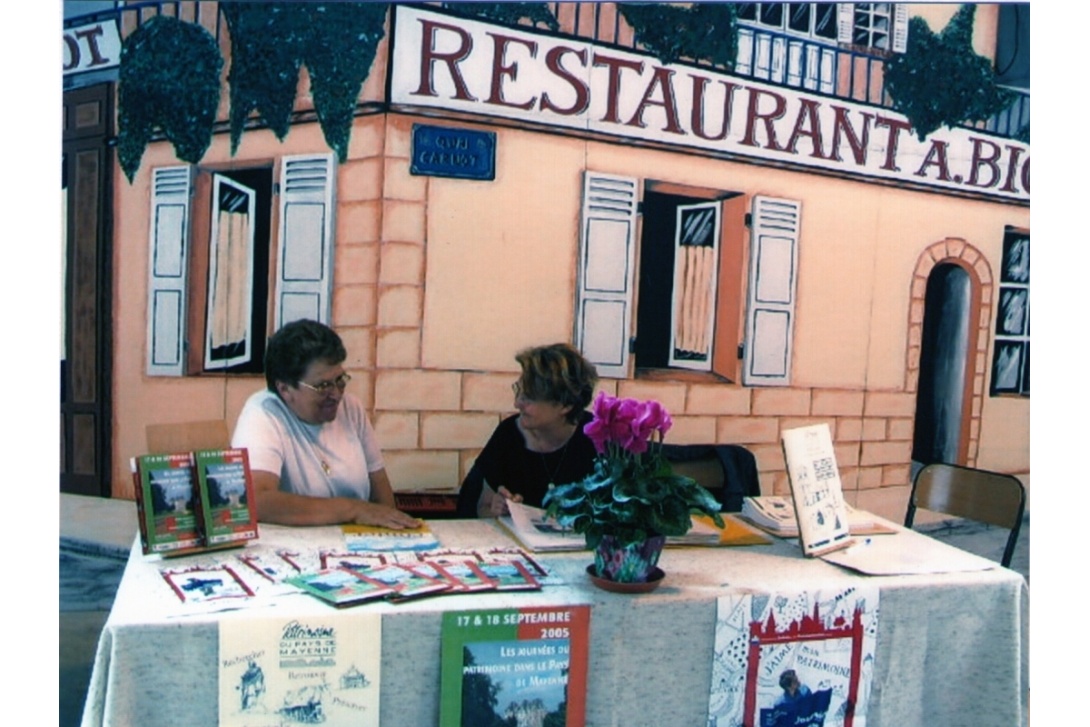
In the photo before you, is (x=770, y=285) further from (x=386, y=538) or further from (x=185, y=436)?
(x=185, y=436)

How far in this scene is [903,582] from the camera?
7.30ft

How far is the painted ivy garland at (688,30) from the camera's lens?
3.43 m

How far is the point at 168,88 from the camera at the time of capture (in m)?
3.18

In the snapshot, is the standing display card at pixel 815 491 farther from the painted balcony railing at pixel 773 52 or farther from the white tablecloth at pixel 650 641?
the painted balcony railing at pixel 773 52

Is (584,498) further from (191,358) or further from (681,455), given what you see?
(191,358)

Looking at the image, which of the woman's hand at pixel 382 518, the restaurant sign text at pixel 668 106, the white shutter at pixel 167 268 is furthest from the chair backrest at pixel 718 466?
the white shutter at pixel 167 268

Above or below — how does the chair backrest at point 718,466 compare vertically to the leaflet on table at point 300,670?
above

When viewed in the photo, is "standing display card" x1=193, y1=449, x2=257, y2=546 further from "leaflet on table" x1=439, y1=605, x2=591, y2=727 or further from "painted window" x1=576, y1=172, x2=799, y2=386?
"painted window" x1=576, y1=172, x2=799, y2=386

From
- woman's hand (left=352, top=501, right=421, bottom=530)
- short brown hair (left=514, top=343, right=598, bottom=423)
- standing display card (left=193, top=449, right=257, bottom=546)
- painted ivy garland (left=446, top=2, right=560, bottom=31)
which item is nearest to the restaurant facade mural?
painted ivy garland (left=446, top=2, right=560, bottom=31)

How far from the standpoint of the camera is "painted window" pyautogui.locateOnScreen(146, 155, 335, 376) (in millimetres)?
3223

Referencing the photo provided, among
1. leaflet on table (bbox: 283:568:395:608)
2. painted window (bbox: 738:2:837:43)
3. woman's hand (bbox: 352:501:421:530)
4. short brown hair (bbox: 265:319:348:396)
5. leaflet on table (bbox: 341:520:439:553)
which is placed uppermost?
painted window (bbox: 738:2:837:43)

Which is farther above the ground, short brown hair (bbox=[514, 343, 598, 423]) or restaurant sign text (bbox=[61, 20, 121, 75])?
restaurant sign text (bbox=[61, 20, 121, 75])

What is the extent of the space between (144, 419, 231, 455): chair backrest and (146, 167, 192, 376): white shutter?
42cm

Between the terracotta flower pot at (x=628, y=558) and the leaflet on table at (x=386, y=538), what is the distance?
522 mm
